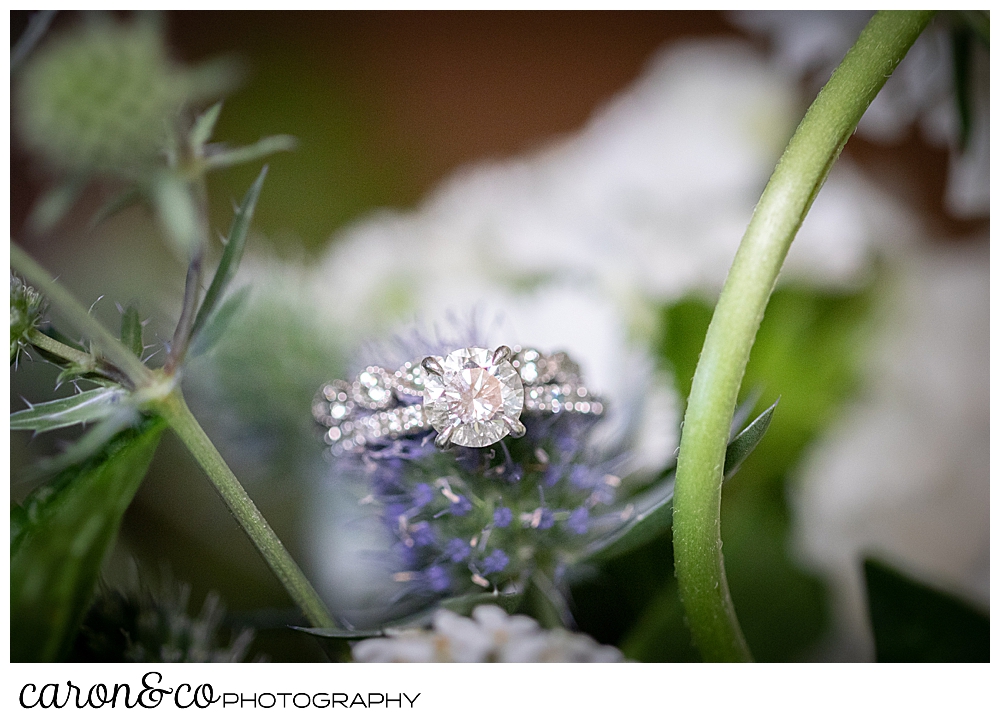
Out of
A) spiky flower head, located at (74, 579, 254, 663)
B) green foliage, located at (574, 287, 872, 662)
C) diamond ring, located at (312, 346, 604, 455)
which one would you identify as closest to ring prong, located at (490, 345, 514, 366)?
diamond ring, located at (312, 346, 604, 455)

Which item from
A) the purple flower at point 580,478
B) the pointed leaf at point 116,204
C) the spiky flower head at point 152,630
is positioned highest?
the pointed leaf at point 116,204

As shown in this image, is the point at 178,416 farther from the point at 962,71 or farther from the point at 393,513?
the point at 962,71

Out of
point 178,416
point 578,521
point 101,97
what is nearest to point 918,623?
point 578,521

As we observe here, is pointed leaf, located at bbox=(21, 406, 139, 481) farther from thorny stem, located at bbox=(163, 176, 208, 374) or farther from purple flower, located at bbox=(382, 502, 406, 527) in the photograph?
purple flower, located at bbox=(382, 502, 406, 527)

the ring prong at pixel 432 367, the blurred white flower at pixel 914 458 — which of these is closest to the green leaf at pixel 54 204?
the ring prong at pixel 432 367

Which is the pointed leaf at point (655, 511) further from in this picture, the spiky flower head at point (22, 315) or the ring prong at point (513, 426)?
the spiky flower head at point (22, 315)
